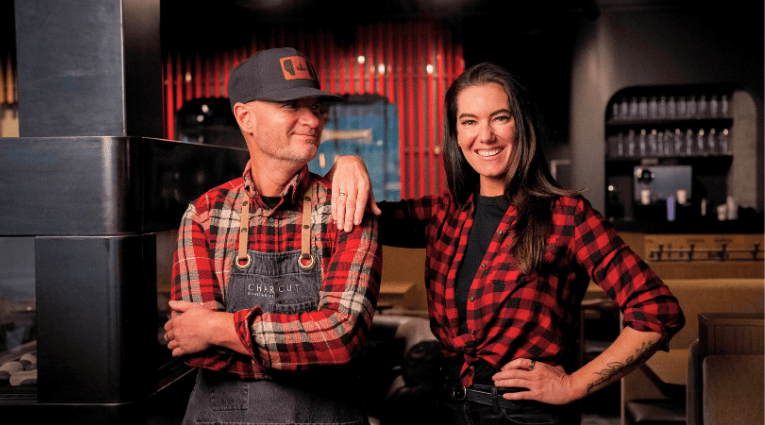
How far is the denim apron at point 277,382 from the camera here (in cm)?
128

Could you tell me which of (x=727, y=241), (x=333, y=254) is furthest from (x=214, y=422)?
(x=727, y=241)

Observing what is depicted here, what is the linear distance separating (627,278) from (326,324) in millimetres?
743

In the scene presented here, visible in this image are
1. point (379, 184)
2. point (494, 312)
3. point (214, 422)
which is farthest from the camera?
point (379, 184)

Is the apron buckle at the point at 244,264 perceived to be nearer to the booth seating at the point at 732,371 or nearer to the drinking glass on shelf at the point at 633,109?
the booth seating at the point at 732,371

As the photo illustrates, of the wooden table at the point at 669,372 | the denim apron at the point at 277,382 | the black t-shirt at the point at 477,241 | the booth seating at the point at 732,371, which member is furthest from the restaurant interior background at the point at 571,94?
the denim apron at the point at 277,382

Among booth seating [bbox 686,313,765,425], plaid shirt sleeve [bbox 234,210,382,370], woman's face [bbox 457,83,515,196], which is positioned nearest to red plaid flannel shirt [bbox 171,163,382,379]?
plaid shirt sleeve [bbox 234,210,382,370]

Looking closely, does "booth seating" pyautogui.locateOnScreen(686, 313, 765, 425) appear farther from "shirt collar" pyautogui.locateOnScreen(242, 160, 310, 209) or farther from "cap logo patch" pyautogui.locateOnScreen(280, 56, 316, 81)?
"cap logo patch" pyautogui.locateOnScreen(280, 56, 316, 81)

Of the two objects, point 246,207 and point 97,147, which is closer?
point 246,207

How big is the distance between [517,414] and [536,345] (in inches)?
6.9

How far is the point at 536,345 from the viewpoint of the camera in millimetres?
1438

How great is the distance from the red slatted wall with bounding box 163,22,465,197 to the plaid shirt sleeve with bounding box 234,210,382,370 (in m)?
5.14

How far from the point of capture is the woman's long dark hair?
4.75ft

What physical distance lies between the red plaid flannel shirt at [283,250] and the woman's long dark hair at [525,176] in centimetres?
37

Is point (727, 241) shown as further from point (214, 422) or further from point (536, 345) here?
point (214, 422)
